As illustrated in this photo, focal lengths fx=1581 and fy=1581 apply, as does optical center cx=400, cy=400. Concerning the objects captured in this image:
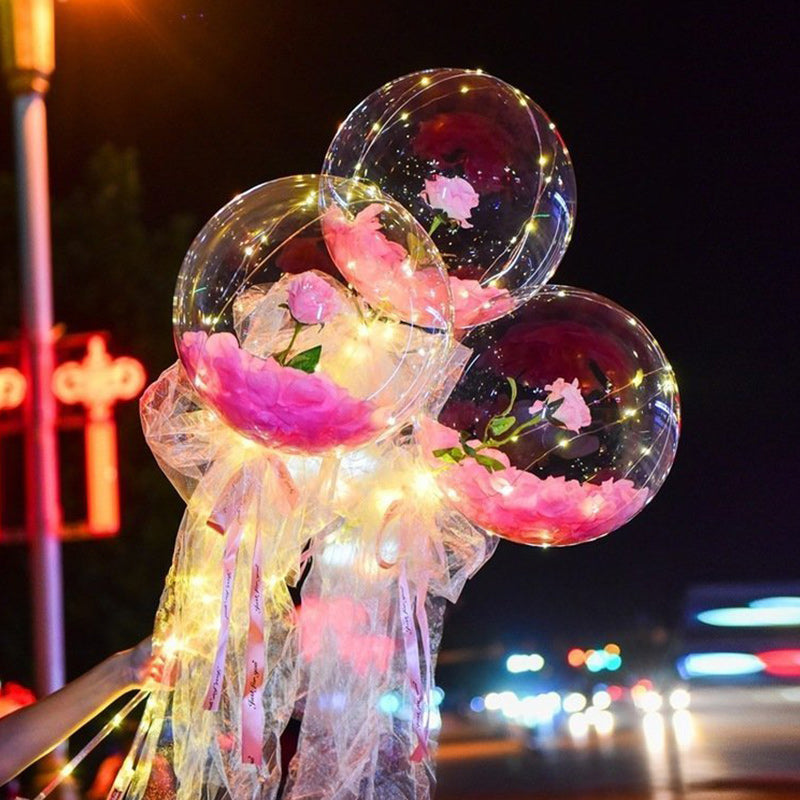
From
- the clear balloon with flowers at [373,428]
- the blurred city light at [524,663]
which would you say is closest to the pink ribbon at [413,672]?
the clear balloon with flowers at [373,428]

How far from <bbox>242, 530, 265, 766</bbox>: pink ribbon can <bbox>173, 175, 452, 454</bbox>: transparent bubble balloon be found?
0.36 m

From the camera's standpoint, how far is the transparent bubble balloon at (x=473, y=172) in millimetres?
3641

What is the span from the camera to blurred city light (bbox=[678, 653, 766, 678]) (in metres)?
18.0

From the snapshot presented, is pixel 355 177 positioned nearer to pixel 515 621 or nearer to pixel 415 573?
pixel 415 573

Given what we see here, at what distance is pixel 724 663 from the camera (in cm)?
1811

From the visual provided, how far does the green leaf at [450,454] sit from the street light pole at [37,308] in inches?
247

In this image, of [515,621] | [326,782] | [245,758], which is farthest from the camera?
[515,621]

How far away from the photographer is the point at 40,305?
1010cm

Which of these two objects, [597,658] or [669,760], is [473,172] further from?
[597,658]

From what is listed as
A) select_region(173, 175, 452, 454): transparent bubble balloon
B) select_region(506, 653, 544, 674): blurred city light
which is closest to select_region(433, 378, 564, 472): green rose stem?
select_region(173, 175, 452, 454): transparent bubble balloon

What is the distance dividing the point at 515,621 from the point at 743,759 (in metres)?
31.1

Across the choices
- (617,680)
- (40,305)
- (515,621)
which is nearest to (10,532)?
(40,305)

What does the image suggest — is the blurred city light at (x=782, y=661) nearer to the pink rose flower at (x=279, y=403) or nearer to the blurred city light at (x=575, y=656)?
the blurred city light at (x=575, y=656)

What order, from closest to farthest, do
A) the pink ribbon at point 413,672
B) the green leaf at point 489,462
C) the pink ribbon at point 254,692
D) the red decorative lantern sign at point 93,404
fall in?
the pink ribbon at point 254,692
the pink ribbon at point 413,672
the green leaf at point 489,462
the red decorative lantern sign at point 93,404
